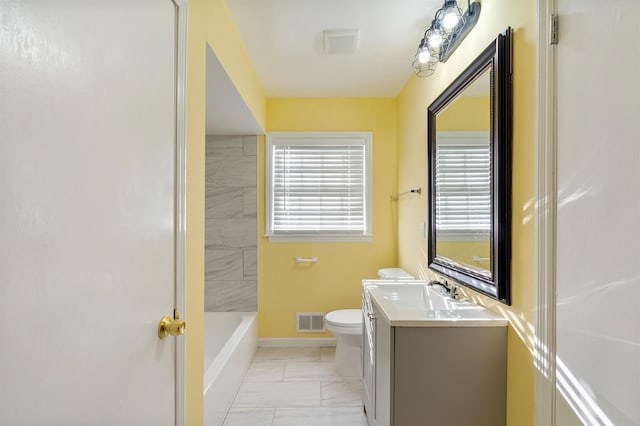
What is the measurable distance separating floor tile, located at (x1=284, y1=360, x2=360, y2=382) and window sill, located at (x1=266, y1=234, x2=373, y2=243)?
1102 mm

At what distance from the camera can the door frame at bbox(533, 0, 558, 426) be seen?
43.8 inches

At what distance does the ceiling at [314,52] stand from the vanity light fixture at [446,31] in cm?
17

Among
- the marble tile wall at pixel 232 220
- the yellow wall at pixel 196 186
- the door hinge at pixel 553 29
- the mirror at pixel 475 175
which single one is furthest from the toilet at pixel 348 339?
the door hinge at pixel 553 29

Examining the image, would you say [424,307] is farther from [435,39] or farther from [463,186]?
[435,39]

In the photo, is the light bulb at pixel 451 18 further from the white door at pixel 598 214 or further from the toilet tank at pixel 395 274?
the toilet tank at pixel 395 274

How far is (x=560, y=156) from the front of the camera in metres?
1.09

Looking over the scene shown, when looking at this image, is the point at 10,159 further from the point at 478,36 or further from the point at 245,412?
the point at 245,412

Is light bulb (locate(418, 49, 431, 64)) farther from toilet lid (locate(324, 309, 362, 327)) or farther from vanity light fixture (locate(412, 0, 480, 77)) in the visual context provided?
toilet lid (locate(324, 309, 362, 327))

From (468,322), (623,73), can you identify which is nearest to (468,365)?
(468,322)

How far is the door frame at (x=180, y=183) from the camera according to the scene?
1.10 meters

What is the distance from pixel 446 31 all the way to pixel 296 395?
255 centimetres

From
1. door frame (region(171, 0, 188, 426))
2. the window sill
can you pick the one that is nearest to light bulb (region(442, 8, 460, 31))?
door frame (region(171, 0, 188, 426))

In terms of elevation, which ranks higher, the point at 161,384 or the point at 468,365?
the point at 161,384

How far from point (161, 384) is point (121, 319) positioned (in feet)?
1.09
